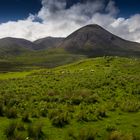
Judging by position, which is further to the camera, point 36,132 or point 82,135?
point 36,132

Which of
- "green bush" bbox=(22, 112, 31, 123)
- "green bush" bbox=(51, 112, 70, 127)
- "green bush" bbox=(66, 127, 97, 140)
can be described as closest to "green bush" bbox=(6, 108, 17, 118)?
"green bush" bbox=(22, 112, 31, 123)

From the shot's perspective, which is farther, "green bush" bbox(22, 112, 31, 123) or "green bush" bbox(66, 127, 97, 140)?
"green bush" bbox(22, 112, 31, 123)

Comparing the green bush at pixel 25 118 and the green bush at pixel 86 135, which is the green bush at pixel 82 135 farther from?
the green bush at pixel 25 118

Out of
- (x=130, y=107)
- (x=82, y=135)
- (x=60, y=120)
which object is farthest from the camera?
(x=130, y=107)

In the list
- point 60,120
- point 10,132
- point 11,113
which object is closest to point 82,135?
point 60,120

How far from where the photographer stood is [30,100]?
2912cm

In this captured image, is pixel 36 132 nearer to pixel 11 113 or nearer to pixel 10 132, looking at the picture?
pixel 10 132

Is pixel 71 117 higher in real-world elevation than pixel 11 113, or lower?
lower

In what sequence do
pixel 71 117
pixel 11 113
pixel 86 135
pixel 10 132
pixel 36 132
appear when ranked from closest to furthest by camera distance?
pixel 86 135, pixel 10 132, pixel 36 132, pixel 11 113, pixel 71 117

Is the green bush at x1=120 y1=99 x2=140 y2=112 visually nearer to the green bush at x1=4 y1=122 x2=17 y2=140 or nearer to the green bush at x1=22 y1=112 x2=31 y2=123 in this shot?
the green bush at x1=22 y1=112 x2=31 y2=123

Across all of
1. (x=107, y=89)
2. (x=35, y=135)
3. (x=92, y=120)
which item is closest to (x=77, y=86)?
(x=107, y=89)

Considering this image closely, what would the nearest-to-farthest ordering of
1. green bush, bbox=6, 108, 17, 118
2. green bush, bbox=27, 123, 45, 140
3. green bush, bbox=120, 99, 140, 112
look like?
green bush, bbox=27, 123, 45, 140 < green bush, bbox=6, 108, 17, 118 < green bush, bbox=120, 99, 140, 112

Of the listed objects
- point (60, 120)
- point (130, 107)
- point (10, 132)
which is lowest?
point (130, 107)

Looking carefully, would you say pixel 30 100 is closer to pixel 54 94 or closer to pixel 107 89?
pixel 54 94
